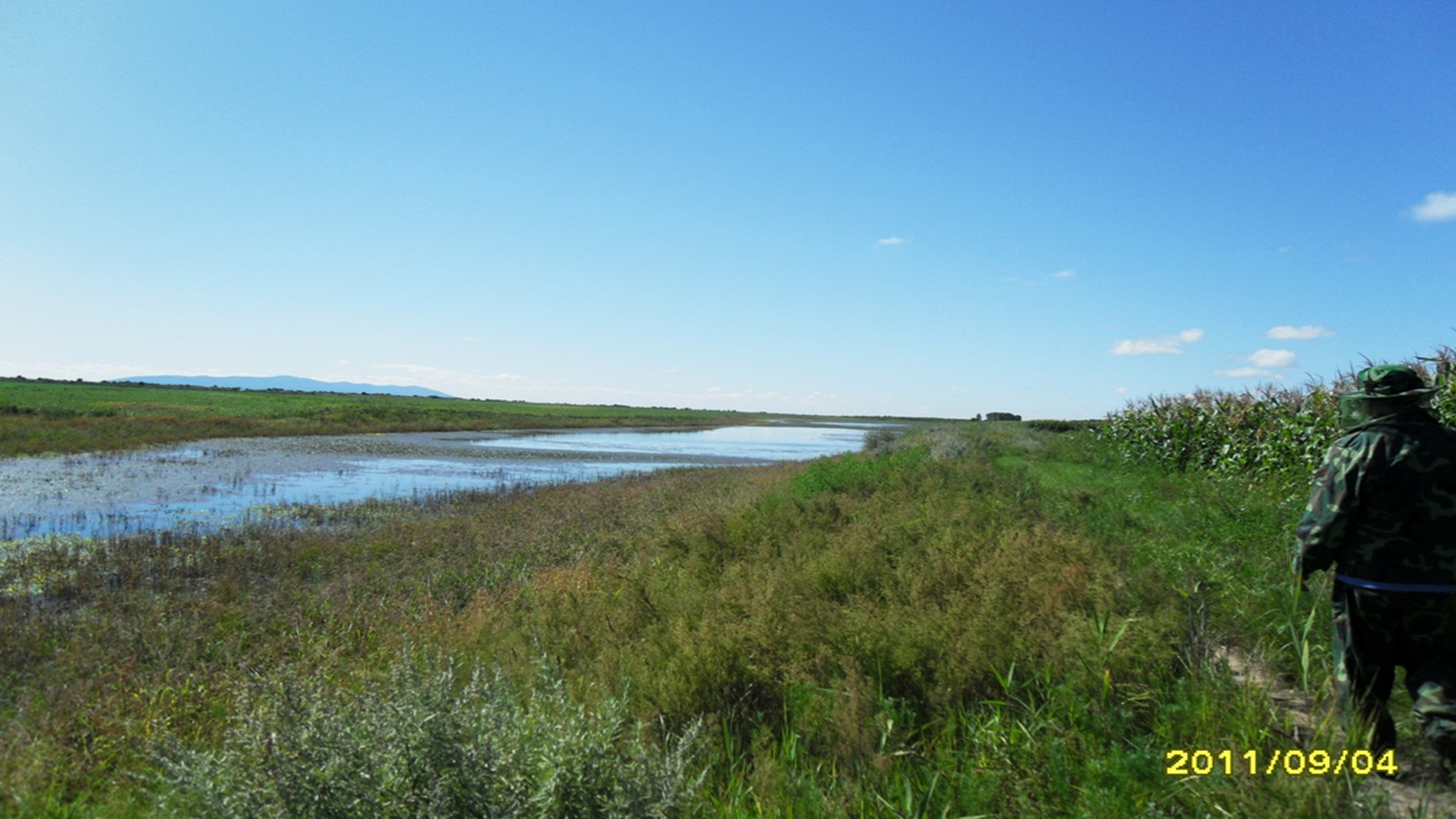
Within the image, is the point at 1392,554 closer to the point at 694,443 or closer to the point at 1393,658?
the point at 1393,658

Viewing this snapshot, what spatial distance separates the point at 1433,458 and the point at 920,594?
3.81 metres

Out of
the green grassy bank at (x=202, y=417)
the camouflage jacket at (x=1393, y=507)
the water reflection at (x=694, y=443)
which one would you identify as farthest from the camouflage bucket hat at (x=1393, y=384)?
the green grassy bank at (x=202, y=417)

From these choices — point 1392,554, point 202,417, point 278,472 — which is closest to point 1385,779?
point 1392,554

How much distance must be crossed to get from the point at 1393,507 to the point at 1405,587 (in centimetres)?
40

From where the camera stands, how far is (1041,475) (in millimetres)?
15945

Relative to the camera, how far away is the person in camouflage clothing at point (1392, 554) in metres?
3.81

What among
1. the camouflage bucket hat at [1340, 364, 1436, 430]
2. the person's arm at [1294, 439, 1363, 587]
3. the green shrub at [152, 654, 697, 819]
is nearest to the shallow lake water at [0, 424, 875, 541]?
the green shrub at [152, 654, 697, 819]

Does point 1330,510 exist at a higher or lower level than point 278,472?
higher

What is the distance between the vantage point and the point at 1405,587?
3846mm

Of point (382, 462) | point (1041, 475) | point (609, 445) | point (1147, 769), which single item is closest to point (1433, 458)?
point (1147, 769)

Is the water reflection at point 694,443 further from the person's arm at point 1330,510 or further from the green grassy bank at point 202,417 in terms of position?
the person's arm at point 1330,510

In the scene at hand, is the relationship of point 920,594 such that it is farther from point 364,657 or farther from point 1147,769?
point 364,657

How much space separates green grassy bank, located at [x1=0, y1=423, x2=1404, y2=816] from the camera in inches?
128
